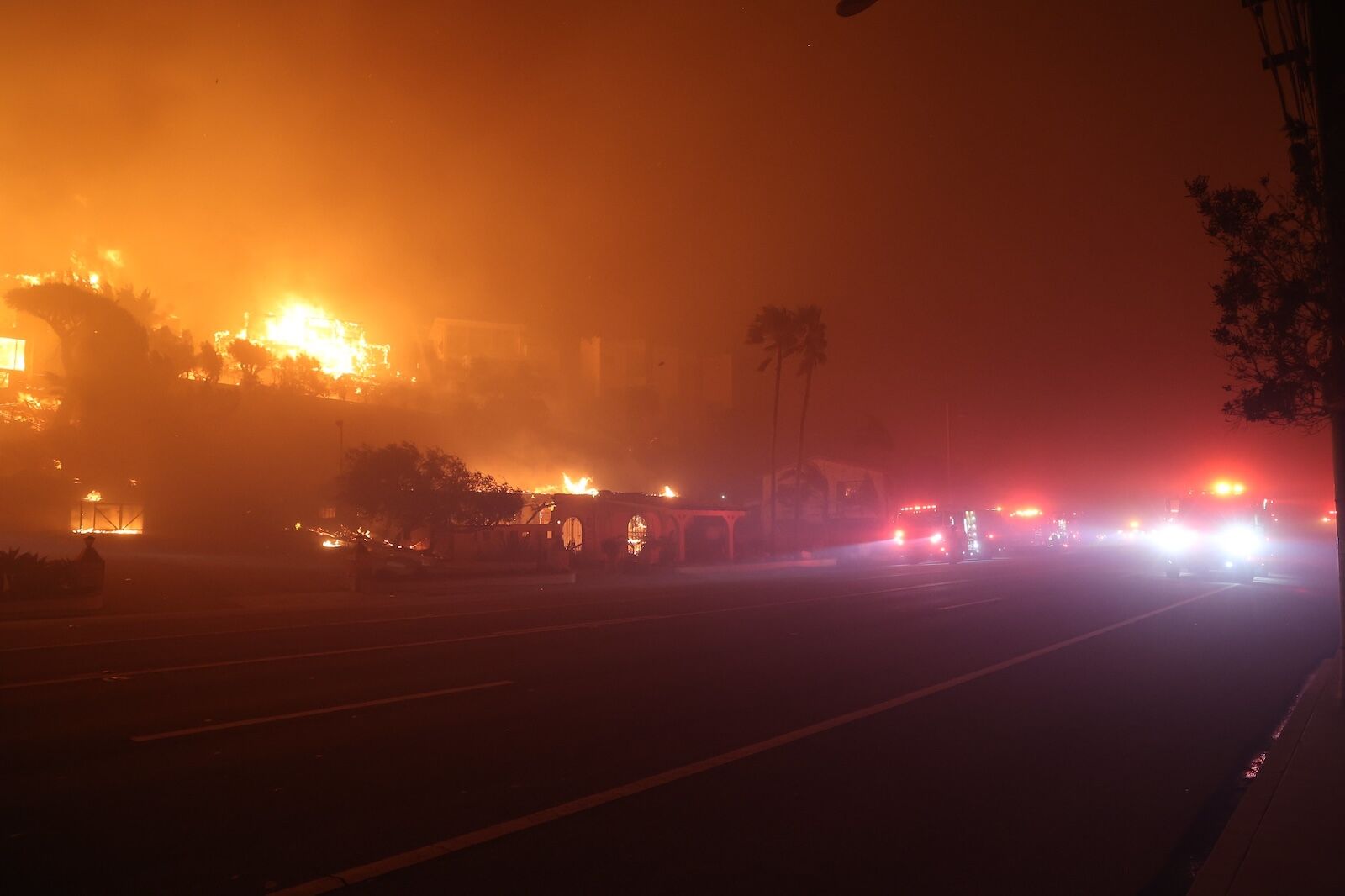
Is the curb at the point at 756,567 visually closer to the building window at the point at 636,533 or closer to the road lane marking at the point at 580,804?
the building window at the point at 636,533

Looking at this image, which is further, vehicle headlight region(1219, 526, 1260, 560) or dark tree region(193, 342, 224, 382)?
dark tree region(193, 342, 224, 382)

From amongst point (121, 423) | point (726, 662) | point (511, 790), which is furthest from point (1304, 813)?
point (121, 423)

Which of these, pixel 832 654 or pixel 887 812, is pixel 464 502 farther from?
pixel 887 812

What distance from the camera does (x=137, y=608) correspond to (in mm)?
20297

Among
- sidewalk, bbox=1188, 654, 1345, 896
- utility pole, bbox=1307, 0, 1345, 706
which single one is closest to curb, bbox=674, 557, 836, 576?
sidewalk, bbox=1188, 654, 1345, 896

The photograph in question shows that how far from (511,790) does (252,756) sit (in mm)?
2438

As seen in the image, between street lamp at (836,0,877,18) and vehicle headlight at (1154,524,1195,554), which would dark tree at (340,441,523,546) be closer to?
vehicle headlight at (1154,524,1195,554)

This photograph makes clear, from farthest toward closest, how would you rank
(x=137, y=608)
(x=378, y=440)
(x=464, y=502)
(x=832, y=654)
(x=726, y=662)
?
(x=378, y=440), (x=464, y=502), (x=137, y=608), (x=832, y=654), (x=726, y=662)

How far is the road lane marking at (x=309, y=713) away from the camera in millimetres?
8352

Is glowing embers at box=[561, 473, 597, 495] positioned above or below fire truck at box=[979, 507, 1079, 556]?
above

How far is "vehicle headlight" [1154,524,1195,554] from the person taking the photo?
32.4 m

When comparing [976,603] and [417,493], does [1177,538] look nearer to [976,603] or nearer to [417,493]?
[976,603]

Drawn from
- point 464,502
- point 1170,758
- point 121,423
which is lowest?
point 1170,758

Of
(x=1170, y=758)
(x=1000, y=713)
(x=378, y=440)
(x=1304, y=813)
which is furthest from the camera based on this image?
(x=378, y=440)
